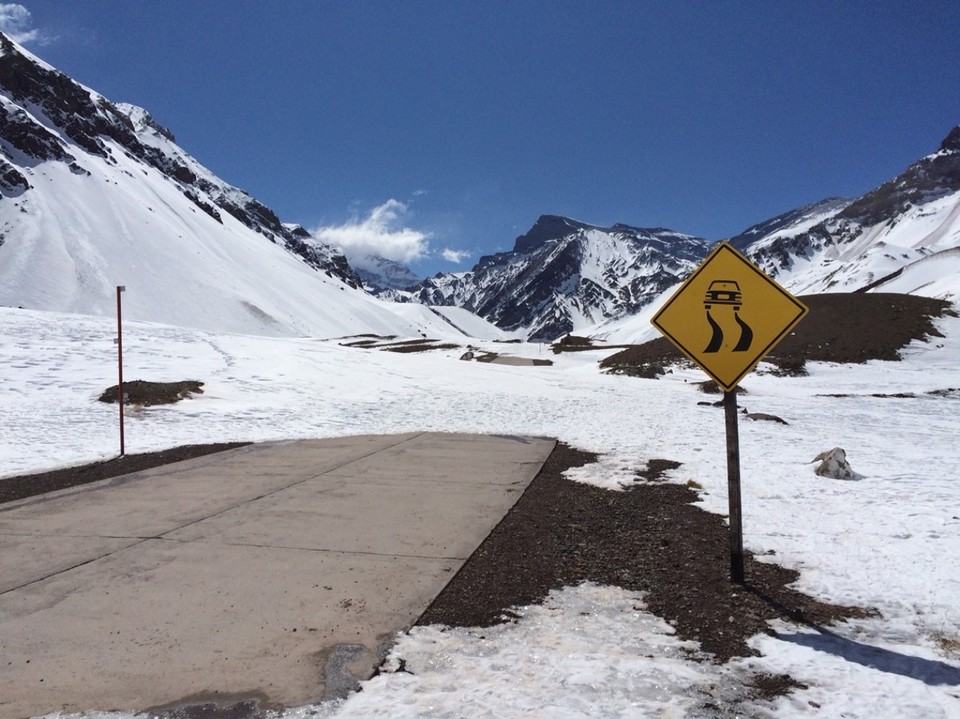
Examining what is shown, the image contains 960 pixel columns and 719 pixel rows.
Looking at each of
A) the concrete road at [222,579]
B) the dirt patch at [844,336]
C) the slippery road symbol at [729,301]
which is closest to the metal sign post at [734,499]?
the slippery road symbol at [729,301]

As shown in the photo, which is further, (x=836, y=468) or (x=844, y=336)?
(x=844, y=336)

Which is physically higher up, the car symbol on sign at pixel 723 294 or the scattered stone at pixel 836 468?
the car symbol on sign at pixel 723 294

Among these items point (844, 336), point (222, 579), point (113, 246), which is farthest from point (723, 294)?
point (113, 246)

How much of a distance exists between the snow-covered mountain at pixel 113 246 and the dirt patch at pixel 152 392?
93656 millimetres

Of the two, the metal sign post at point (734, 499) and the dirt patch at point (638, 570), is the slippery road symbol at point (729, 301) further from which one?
the dirt patch at point (638, 570)

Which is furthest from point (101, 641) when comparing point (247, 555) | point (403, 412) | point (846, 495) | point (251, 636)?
point (403, 412)

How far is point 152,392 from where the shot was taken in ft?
56.3

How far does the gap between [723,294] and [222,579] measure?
4.78 m

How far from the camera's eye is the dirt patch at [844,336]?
36594 millimetres

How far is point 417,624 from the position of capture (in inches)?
173

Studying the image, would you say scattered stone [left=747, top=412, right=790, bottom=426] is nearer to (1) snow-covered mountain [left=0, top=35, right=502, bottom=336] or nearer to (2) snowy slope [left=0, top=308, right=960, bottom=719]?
(2) snowy slope [left=0, top=308, right=960, bottom=719]

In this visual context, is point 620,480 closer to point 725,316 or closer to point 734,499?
point 734,499

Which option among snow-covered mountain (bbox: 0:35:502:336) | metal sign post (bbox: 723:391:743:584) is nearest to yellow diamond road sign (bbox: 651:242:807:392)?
metal sign post (bbox: 723:391:743:584)

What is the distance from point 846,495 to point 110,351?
23264mm
